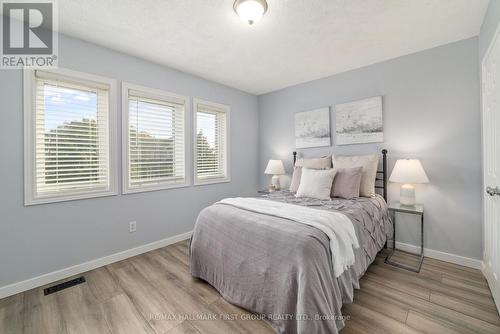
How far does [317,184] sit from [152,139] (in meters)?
2.34

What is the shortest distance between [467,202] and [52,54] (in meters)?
4.77

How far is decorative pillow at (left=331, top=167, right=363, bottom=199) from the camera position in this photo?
2565 mm

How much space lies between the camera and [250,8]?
173cm

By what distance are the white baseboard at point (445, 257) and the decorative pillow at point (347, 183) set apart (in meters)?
1.03

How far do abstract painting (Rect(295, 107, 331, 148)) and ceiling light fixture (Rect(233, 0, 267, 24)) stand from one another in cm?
205

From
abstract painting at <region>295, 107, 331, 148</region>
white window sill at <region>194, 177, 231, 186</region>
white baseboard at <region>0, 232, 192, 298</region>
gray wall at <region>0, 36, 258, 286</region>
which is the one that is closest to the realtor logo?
gray wall at <region>0, 36, 258, 286</region>

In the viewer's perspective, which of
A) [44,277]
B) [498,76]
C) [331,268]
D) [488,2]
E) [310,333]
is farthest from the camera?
[44,277]

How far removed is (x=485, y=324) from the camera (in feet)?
5.05

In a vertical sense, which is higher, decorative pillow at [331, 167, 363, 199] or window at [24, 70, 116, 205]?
window at [24, 70, 116, 205]

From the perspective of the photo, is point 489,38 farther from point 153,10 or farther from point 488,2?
point 153,10

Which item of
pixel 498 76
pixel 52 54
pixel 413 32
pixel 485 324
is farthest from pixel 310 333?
pixel 52 54

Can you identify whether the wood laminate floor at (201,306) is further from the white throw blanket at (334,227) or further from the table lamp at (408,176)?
the table lamp at (408,176)

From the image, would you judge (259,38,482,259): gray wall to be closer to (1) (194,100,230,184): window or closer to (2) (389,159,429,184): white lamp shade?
(2) (389,159,429,184): white lamp shade

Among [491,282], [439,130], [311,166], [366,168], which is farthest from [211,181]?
[491,282]
